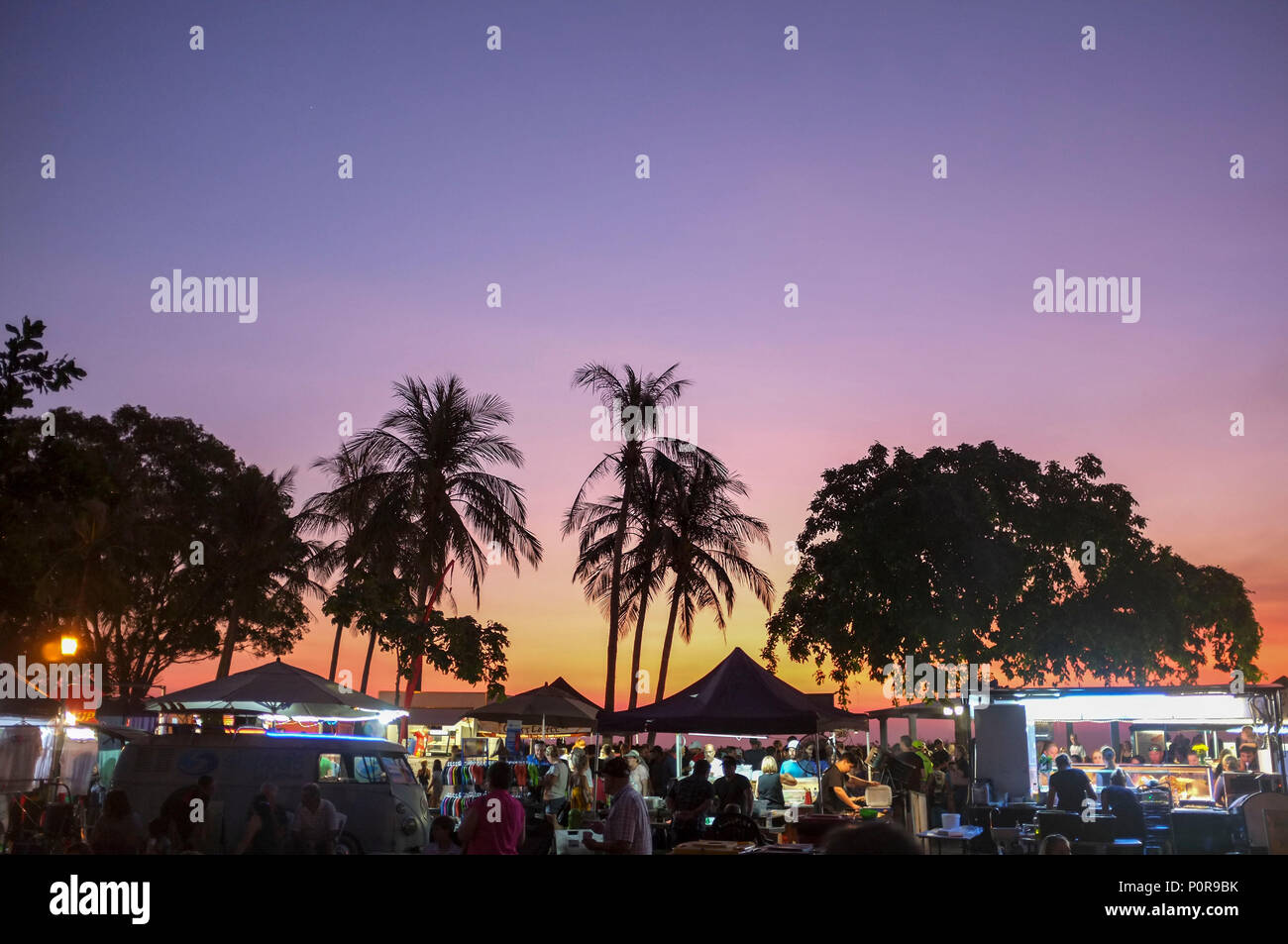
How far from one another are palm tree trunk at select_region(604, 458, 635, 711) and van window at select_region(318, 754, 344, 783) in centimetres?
1811

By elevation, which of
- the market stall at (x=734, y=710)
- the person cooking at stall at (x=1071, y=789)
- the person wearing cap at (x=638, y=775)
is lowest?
the person wearing cap at (x=638, y=775)

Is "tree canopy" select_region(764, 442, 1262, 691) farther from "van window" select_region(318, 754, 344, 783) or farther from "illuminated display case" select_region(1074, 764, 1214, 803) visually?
"van window" select_region(318, 754, 344, 783)

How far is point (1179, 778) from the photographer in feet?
53.2

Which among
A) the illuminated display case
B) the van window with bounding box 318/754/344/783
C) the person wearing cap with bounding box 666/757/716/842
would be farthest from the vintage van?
the illuminated display case

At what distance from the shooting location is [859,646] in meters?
30.1

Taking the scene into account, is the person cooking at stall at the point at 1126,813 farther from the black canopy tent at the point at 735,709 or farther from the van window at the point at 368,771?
the van window at the point at 368,771

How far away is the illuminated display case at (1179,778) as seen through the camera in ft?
52.5

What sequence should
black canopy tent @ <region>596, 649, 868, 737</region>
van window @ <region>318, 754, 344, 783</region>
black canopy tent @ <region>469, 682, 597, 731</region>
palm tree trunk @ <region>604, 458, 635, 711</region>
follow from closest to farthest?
1. van window @ <region>318, 754, 344, 783</region>
2. black canopy tent @ <region>596, 649, 868, 737</region>
3. black canopy tent @ <region>469, 682, 597, 731</region>
4. palm tree trunk @ <region>604, 458, 635, 711</region>

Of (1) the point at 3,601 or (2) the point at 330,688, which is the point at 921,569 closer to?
(2) the point at 330,688

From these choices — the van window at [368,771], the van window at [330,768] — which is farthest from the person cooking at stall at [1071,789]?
the van window at [330,768]

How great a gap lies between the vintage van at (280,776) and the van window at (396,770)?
0.06m

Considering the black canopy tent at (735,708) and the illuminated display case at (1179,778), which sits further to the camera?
the illuminated display case at (1179,778)

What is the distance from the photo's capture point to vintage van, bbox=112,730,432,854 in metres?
14.4
